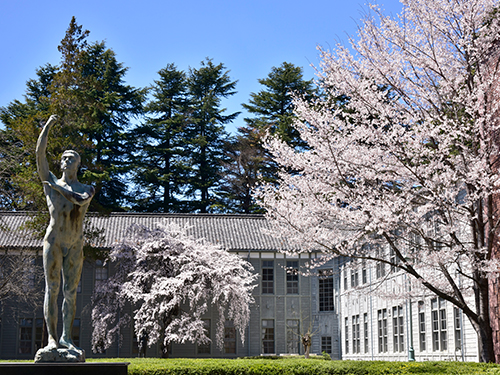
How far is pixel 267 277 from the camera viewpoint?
3406 centimetres

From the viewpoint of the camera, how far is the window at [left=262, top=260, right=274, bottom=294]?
33.8 metres

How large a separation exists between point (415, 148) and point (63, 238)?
7156 mm

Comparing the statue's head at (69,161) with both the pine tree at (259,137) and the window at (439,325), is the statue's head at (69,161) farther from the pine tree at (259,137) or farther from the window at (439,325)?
the pine tree at (259,137)

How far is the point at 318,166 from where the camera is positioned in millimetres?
13234

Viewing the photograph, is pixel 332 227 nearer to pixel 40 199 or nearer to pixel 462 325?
pixel 462 325

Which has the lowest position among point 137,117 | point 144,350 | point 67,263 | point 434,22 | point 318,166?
point 144,350

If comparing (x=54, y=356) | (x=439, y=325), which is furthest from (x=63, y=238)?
(x=439, y=325)

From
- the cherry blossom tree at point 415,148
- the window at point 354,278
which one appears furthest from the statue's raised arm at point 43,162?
the window at point 354,278

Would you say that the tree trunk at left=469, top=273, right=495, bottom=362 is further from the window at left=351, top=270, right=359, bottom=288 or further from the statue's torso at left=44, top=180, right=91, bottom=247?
the window at left=351, top=270, right=359, bottom=288

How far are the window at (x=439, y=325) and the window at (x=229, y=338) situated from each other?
1301 centimetres

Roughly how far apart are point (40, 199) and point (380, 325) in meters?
16.4

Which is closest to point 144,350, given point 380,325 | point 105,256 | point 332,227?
point 105,256

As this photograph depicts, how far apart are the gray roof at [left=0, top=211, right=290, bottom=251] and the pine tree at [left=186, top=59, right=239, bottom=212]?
7.00m

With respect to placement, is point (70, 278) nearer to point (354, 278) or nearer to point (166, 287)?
point (166, 287)
